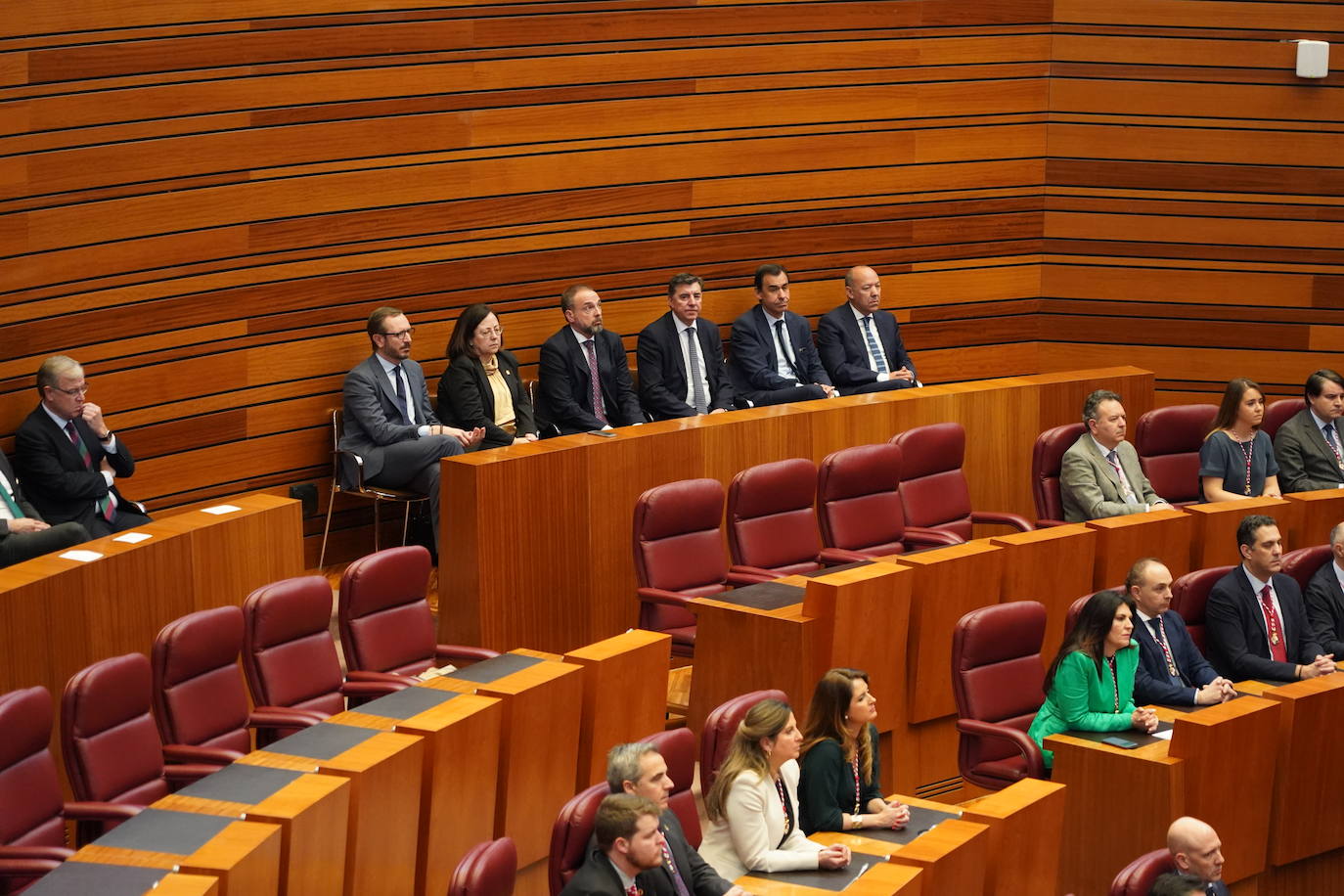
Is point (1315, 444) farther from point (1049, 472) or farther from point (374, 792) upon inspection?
point (374, 792)

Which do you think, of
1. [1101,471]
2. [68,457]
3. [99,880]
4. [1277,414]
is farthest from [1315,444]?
[99,880]

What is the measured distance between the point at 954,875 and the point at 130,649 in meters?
1.76

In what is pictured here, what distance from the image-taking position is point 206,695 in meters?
3.24

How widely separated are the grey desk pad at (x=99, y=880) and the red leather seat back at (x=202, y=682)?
747mm

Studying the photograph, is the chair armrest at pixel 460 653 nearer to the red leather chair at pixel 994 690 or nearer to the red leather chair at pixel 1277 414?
the red leather chair at pixel 994 690

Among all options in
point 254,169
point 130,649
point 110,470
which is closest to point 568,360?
point 254,169

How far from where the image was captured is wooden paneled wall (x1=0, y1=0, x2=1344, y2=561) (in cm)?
464

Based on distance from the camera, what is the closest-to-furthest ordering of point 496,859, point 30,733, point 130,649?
point 496,859, point 30,733, point 130,649

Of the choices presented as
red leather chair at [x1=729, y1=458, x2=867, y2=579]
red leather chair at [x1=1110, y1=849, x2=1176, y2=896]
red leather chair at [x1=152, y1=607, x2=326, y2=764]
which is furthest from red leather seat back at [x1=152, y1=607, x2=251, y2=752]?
red leather chair at [x1=1110, y1=849, x2=1176, y2=896]

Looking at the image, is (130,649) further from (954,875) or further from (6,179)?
(954,875)

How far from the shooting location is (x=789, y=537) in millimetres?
4461

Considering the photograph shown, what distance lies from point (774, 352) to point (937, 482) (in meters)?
1.00

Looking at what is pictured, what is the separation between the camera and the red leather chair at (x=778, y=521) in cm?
437

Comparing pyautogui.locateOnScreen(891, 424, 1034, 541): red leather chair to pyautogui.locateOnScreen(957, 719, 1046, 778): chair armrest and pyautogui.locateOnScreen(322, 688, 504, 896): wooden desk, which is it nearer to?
pyautogui.locateOnScreen(957, 719, 1046, 778): chair armrest
